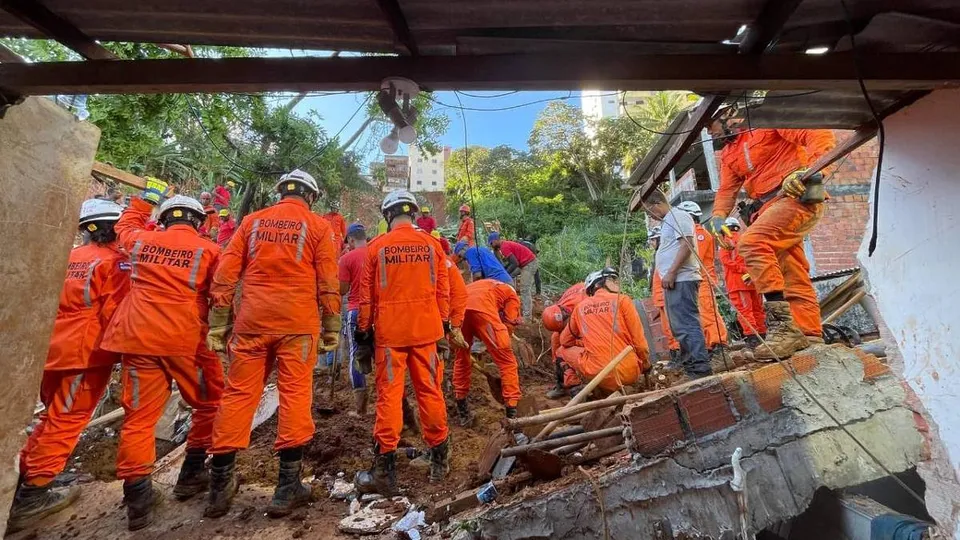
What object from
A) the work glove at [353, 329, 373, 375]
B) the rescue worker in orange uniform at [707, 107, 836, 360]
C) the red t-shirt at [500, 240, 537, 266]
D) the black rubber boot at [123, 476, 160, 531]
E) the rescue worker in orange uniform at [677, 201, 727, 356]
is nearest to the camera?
the black rubber boot at [123, 476, 160, 531]

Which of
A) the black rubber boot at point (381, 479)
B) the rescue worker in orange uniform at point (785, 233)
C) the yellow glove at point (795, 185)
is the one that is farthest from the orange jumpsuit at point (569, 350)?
the black rubber boot at point (381, 479)

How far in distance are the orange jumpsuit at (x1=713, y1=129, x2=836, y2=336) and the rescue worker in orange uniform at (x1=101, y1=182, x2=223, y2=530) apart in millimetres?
4387

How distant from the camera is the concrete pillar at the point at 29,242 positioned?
2.20 metres

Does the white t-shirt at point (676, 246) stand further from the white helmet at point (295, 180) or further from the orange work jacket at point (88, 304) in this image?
the orange work jacket at point (88, 304)

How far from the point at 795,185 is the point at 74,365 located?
5.51m

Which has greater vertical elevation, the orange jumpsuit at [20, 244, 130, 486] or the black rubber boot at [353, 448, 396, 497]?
the orange jumpsuit at [20, 244, 130, 486]

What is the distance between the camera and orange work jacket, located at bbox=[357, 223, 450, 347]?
343cm

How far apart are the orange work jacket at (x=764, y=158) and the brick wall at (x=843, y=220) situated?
4790mm

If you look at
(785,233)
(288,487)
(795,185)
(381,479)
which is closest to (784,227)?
(785,233)

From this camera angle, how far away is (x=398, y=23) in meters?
1.83

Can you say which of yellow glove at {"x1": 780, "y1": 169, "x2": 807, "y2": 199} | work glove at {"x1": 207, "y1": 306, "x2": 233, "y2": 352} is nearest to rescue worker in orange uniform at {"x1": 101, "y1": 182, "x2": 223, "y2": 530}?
work glove at {"x1": 207, "y1": 306, "x2": 233, "y2": 352}

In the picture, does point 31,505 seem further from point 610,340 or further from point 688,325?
point 688,325

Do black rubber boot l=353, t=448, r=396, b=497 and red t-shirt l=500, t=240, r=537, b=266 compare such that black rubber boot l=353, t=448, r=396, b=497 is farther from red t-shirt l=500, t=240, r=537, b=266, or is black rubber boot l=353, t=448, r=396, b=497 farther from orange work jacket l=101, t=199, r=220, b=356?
red t-shirt l=500, t=240, r=537, b=266

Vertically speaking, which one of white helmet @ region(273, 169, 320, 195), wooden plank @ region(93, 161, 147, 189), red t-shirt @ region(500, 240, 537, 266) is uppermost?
wooden plank @ region(93, 161, 147, 189)
